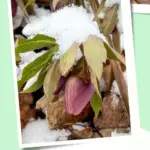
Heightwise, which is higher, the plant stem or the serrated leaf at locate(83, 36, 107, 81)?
the serrated leaf at locate(83, 36, 107, 81)

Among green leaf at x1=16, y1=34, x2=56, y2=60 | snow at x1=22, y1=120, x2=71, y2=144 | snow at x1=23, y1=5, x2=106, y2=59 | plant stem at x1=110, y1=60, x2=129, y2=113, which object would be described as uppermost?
snow at x1=23, y1=5, x2=106, y2=59

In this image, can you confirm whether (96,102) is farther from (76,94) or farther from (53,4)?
(53,4)

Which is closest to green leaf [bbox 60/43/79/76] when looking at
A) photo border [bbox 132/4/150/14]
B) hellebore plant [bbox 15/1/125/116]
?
hellebore plant [bbox 15/1/125/116]

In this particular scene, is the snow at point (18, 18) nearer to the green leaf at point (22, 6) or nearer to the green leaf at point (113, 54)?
the green leaf at point (22, 6)

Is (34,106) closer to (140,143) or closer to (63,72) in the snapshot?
(63,72)

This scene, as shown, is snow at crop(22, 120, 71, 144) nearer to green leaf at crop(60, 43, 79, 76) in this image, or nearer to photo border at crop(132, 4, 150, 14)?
green leaf at crop(60, 43, 79, 76)

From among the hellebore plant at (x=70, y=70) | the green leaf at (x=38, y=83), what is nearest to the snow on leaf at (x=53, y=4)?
the hellebore plant at (x=70, y=70)
